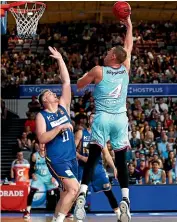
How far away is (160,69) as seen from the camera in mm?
24250

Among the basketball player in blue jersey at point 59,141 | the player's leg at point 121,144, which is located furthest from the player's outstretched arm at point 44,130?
the player's leg at point 121,144

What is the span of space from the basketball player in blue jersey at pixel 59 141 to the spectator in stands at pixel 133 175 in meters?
7.01

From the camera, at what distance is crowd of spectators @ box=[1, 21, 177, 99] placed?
23.3 meters

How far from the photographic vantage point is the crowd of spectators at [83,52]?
2330cm

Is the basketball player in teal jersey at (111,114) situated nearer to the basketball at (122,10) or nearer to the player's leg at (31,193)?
the basketball at (122,10)

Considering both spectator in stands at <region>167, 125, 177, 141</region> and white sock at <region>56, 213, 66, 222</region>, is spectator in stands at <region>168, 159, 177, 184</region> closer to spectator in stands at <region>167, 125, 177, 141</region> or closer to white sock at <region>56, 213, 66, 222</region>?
spectator in stands at <region>167, 125, 177, 141</region>

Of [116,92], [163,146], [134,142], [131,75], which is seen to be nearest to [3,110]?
[131,75]

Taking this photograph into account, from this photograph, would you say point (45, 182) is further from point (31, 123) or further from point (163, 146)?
point (31, 123)

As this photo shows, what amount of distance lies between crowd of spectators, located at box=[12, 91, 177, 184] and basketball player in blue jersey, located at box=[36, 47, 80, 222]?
5.67m

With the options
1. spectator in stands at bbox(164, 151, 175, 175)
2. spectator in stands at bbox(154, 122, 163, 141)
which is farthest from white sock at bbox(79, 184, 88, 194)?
spectator in stands at bbox(154, 122, 163, 141)

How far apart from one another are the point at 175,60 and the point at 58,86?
5759mm

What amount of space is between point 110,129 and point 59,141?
67 cm

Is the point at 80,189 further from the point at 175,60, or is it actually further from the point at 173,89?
the point at 175,60

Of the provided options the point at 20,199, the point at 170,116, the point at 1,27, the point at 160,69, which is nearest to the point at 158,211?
the point at 20,199
